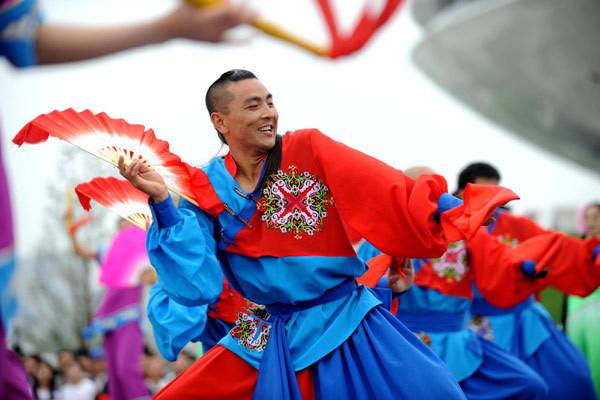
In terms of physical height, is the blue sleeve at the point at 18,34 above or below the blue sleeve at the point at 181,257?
above

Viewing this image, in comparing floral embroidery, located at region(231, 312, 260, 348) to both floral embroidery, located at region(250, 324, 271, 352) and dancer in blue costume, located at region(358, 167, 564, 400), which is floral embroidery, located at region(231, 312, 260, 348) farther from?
dancer in blue costume, located at region(358, 167, 564, 400)

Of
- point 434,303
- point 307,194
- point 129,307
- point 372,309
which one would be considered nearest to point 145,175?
point 307,194

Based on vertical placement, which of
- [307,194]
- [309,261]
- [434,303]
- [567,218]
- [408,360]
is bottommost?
[567,218]

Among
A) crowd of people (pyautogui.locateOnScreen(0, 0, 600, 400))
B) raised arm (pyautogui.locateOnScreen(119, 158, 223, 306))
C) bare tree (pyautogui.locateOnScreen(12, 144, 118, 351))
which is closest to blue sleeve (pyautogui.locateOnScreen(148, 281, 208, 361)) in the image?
crowd of people (pyautogui.locateOnScreen(0, 0, 600, 400))

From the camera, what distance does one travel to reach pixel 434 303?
16.2 ft

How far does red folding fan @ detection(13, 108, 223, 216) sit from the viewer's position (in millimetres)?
3002

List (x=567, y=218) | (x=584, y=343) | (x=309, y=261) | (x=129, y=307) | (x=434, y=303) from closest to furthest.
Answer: (x=309, y=261) < (x=434, y=303) < (x=584, y=343) < (x=129, y=307) < (x=567, y=218)

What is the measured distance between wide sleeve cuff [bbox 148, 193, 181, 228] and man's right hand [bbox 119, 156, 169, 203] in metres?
0.02

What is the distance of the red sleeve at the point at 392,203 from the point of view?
2.99 m

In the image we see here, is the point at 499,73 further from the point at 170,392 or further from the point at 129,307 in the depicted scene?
the point at 170,392

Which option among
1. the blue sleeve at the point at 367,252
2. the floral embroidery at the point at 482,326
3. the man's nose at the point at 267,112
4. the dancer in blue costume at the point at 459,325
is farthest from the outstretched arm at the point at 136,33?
the floral embroidery at the point at 482,326

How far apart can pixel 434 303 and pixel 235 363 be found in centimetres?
200

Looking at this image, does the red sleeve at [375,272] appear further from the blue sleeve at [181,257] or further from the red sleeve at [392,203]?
the blue sleeve at [181,257]

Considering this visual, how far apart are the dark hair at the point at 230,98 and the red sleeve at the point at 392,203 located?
16 cm
